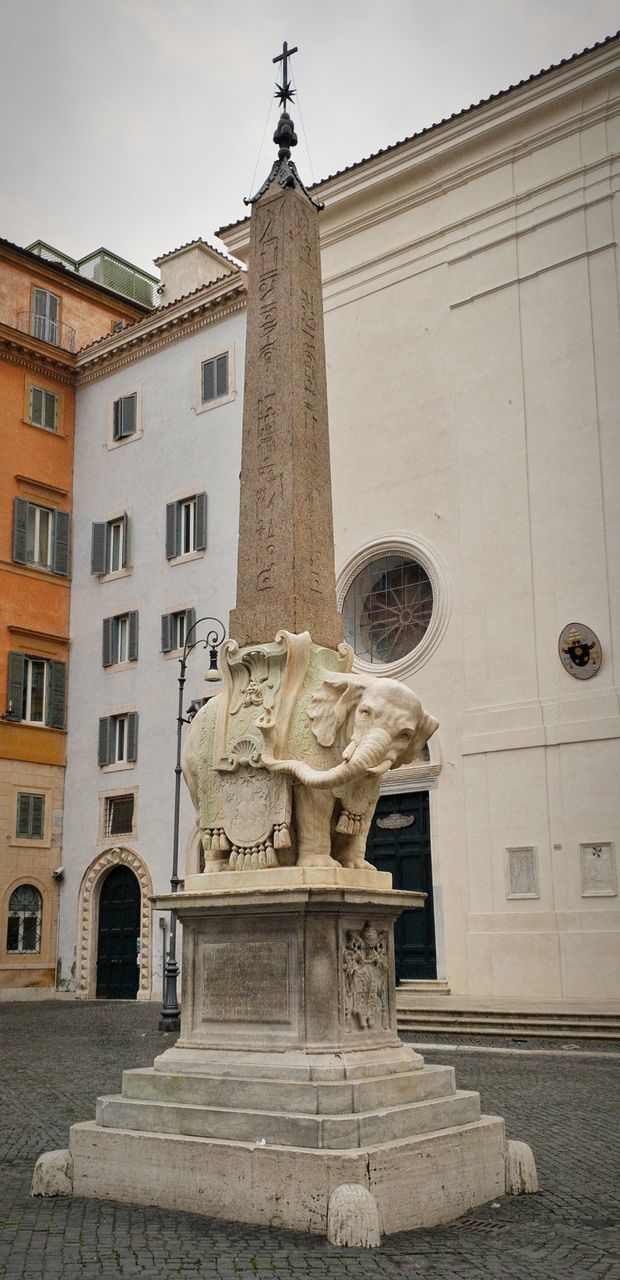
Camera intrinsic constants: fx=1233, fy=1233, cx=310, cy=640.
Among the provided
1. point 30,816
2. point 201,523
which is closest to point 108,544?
point 201,523

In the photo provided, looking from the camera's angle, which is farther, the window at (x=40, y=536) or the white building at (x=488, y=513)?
the window at (x=40, y=536)

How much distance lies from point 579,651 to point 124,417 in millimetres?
12693

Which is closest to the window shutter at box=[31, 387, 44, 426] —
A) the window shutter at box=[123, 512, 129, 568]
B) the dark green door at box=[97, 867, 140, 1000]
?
the window shutter at box=[123, 512, 129, 568]

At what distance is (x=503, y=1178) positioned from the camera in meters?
6.07

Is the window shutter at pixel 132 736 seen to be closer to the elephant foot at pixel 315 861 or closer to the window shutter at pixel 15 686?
the window shutter at pixel 15 686

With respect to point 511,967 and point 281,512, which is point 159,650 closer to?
point 511,967

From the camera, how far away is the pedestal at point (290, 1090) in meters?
5.24

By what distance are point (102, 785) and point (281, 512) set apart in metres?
18.7

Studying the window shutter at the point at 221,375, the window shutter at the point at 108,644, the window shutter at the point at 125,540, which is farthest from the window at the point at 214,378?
the window shutter at the point at 108,644

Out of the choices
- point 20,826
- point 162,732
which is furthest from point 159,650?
point 20,826

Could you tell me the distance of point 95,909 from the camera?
24672mm

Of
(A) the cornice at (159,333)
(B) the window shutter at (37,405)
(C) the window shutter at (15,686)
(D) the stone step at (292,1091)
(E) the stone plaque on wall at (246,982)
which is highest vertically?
(A) the cornice at (159,333)

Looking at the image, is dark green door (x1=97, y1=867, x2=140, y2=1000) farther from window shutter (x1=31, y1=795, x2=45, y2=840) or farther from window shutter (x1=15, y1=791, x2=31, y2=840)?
window shutter (x1=15, y1=791, x2=31, y2=840)

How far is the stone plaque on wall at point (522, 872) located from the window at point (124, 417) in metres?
13.0
